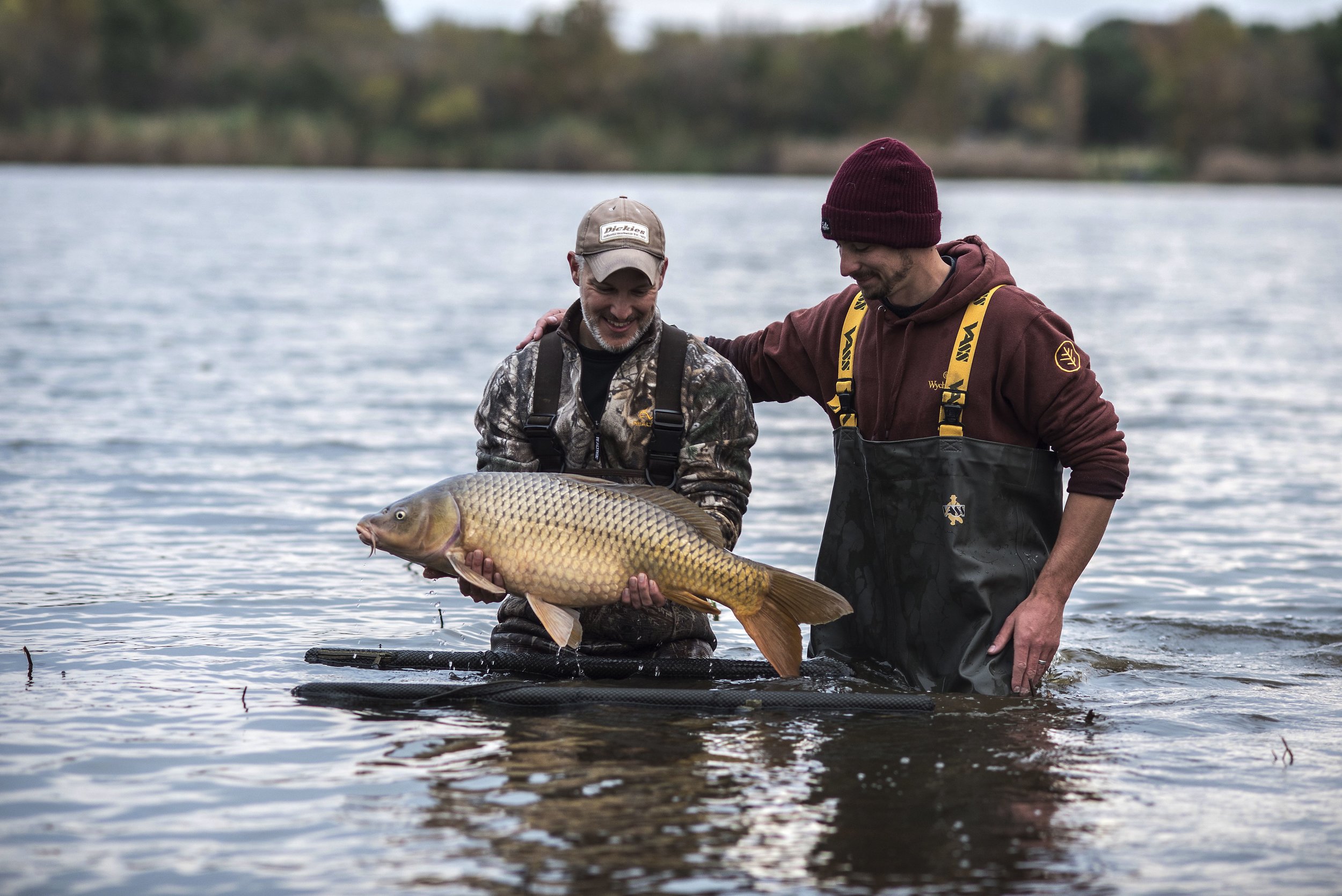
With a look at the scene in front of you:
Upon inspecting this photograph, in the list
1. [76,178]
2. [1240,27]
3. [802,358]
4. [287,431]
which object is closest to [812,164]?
[76,178]

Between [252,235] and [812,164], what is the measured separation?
45.2m

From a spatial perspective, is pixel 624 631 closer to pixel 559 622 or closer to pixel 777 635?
pixel 559 622

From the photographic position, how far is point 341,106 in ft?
268

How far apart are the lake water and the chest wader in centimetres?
27

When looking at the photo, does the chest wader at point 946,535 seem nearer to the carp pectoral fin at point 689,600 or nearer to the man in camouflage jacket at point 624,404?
the man in camouflage jacket at point 624,404

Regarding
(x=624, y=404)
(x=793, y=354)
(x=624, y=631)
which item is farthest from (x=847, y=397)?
(x=624, y=631)

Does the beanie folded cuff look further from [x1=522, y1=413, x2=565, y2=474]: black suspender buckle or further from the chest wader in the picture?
[x1=522, y1=413, x2=565, y2=474]: black suspender buckle

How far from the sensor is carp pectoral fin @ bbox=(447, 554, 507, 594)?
504 centimetres

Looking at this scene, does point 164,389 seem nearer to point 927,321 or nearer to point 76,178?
point 927,321

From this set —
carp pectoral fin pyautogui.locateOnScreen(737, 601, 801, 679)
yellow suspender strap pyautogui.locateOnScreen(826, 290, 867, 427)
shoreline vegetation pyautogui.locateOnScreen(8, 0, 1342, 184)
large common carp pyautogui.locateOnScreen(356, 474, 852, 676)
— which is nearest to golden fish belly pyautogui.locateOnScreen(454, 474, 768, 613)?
large common carp pyautogui.locateOnScreen(356, 474, 852, 676)

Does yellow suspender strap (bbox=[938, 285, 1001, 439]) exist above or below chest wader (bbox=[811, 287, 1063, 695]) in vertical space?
above

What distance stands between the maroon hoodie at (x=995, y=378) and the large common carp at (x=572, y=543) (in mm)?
703

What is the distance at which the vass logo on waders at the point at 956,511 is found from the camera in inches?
204

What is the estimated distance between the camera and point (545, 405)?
5477mm
